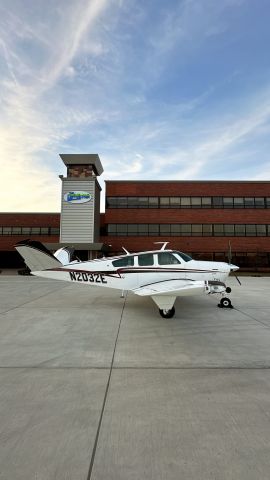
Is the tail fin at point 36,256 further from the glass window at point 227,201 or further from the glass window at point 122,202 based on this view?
the glass window at point 227,201

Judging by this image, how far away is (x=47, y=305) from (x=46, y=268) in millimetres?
1610

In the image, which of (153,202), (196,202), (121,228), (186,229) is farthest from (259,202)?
(121,228)

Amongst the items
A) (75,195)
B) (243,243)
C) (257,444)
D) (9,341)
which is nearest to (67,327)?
(9,341)

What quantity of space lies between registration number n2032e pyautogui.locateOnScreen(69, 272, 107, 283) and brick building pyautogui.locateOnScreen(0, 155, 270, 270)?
2748cm

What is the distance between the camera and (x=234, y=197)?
39.9 meters

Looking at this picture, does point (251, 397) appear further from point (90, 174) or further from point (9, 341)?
point (90, 174)

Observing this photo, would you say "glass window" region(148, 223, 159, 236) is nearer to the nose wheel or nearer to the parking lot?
the nose wheel

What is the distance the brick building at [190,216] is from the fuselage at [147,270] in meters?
27.7

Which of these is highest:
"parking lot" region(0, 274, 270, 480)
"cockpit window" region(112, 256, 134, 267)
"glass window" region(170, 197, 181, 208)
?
"glass window" region(170, 197, 181, 208)

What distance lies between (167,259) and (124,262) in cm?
172

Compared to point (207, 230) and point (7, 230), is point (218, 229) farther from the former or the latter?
point (7, 230)

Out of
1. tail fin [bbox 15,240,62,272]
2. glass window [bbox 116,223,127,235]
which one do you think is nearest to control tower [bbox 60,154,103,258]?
glass window [bbox 116,223,127,235]

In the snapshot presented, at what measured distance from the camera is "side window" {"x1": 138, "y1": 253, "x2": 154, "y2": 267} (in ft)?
33.6

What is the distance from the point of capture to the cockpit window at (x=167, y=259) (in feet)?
33.3
